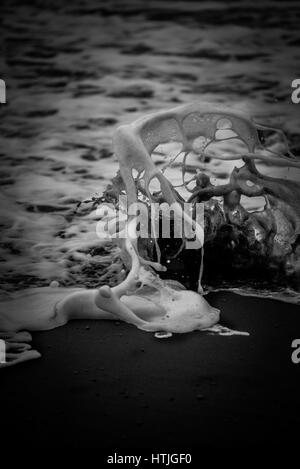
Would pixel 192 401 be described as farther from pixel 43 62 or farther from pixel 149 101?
pixel 43 62

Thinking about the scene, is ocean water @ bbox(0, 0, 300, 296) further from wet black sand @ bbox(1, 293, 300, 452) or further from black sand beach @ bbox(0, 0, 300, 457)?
wet black sand @ bbox(1, 293, 300, 452)

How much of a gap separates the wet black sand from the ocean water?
0.68 meters

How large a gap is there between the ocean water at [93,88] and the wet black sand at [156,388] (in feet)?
2.23

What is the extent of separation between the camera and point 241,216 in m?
3.58

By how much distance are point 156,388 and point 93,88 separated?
5.26m

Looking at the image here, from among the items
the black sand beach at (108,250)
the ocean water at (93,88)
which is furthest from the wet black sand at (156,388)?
the ocean water at (93,88)

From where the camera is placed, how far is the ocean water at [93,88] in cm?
400

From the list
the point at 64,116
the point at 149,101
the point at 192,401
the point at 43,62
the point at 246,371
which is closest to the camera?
the point at 192,401

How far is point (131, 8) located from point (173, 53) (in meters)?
2.71

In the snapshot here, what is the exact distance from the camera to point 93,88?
288 inches

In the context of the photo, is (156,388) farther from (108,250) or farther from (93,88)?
(93,88)

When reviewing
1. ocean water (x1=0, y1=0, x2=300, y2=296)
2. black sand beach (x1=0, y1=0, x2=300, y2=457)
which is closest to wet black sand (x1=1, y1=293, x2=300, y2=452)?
black sand beach (x1=0, y1=0, x2=300, y2=457)

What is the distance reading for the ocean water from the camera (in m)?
4.00
